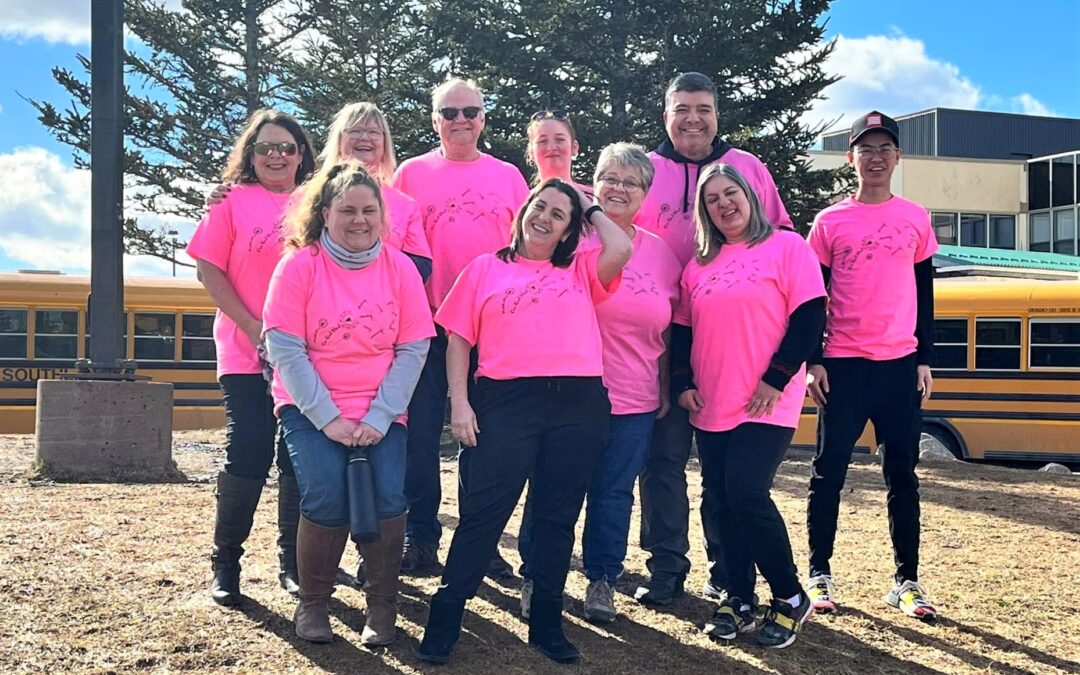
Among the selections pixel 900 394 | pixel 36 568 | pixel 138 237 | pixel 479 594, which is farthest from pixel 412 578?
pixel 138 237

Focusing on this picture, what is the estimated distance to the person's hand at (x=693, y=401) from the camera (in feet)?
13.4

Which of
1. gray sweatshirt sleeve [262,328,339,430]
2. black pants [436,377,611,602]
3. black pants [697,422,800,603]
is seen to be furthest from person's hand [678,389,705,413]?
→ gray sweatshirt sleeve [262,328,339,430]

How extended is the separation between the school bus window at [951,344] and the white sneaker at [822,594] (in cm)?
977

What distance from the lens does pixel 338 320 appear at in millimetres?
3629

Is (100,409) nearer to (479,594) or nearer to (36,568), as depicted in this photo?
(36,568)

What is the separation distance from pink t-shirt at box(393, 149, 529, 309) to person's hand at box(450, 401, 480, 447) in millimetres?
832

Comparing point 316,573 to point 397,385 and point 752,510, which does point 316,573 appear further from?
point 752,510

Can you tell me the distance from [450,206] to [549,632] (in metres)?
1.87

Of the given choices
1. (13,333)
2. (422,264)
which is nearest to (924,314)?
(422,264)

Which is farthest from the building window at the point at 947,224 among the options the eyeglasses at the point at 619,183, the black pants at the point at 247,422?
the black pants at the point at 247,422

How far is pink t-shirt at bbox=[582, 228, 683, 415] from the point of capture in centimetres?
418

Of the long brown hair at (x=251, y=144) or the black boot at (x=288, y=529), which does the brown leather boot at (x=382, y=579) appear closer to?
the black boot at (x=288, y=529)

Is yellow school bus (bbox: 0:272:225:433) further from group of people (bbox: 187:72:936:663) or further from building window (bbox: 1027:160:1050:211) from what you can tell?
building window (bbox: 1027:160:1050:211)

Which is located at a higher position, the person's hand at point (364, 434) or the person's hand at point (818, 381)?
the person's hand at point (818, 381)
